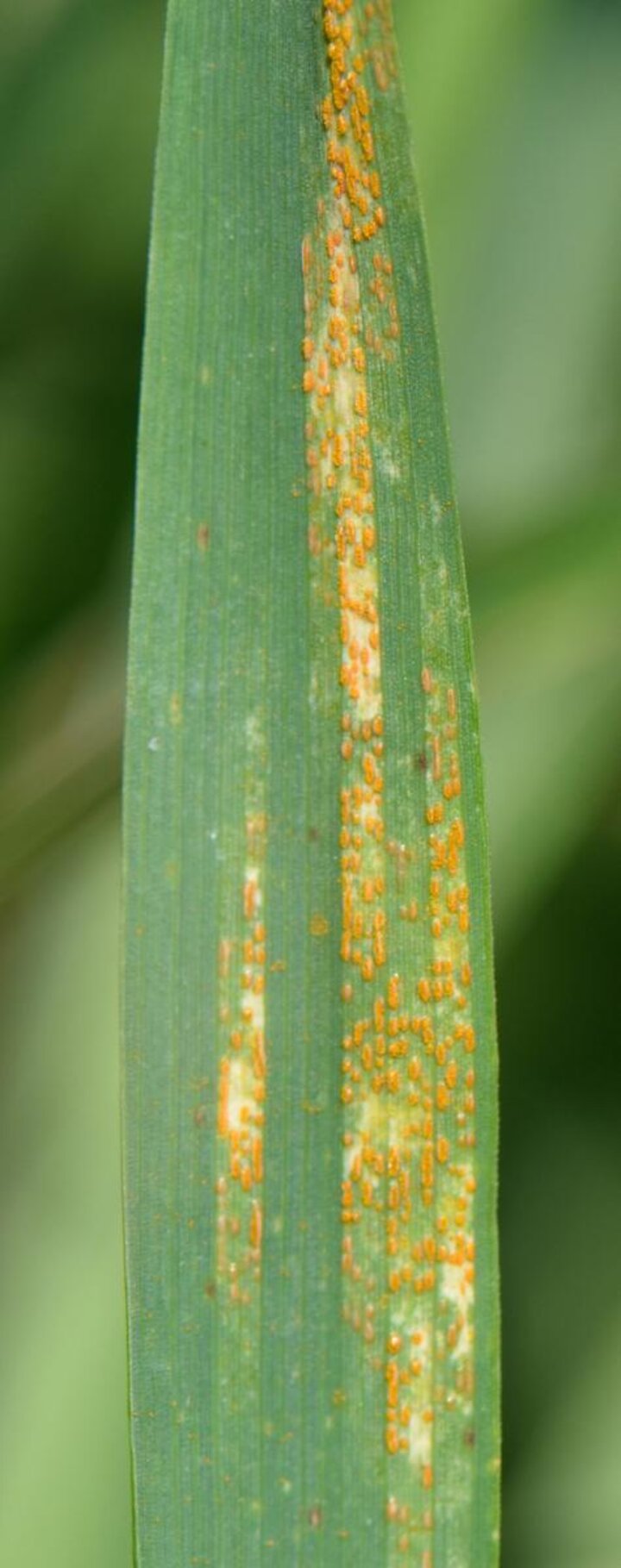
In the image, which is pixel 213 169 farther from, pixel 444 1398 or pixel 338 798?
pixel 444 1398

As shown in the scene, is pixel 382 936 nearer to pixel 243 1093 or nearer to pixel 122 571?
pixel 243 1093

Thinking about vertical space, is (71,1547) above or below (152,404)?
below

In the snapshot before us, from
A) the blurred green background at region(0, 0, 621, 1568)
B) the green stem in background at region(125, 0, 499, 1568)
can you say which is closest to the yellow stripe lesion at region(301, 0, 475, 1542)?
the green stem in background at region(125, 0, 499, 1568)

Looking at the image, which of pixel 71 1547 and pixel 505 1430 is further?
pixel 505 1430

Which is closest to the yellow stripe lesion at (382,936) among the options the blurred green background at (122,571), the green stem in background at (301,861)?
the green stem in background at (301,861)

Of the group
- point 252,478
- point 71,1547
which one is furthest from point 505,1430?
point 252,478

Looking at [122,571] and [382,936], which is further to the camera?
[122,571]

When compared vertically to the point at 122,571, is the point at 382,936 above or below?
below

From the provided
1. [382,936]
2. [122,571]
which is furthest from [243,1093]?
[122,571]
